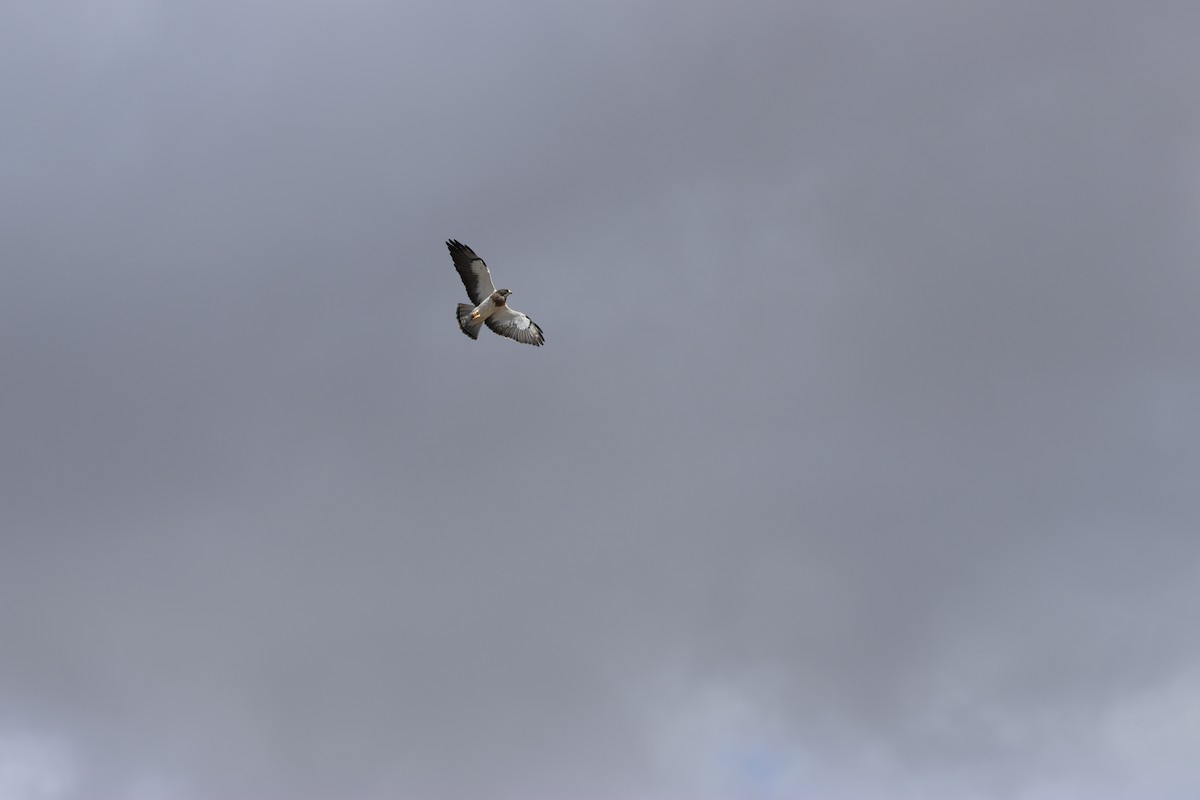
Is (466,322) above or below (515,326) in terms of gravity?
below

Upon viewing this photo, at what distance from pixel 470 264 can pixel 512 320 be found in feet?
21.9

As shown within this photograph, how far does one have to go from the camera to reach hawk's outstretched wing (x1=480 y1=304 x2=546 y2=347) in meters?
136

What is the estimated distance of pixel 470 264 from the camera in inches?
5187

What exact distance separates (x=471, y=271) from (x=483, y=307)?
2701mm

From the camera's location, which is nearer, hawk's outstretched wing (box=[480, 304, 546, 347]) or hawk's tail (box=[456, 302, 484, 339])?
hawk's tail (box=[456, 302, 484, 339])

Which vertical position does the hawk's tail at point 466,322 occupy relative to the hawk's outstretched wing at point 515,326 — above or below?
below

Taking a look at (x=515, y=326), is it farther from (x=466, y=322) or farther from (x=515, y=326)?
(x=466, y=322)

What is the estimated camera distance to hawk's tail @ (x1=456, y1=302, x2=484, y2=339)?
133 metres

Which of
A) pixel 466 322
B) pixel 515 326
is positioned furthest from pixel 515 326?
pixel 466 322

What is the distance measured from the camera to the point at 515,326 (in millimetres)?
136750

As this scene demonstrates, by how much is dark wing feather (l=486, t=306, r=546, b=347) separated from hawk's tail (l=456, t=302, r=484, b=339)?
243cm

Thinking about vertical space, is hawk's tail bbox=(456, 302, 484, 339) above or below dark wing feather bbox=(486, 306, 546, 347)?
below

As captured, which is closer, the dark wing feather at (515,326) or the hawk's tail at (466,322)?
the hawk's tail at (466,322)

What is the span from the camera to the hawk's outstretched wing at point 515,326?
447 feet
